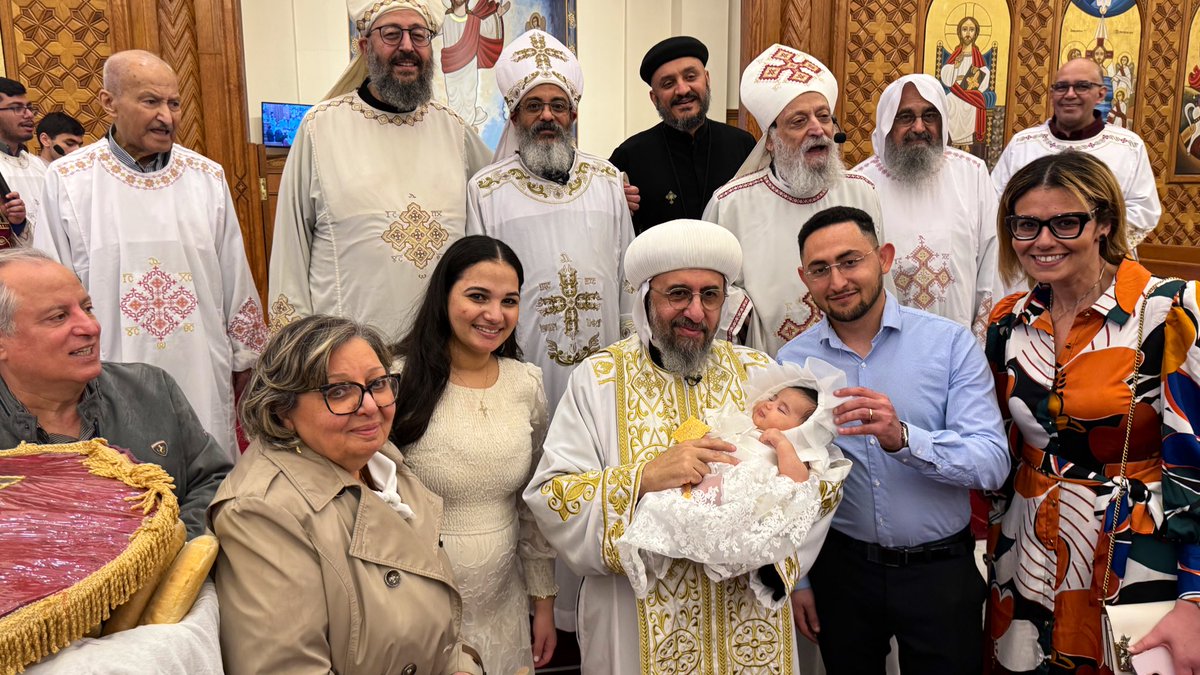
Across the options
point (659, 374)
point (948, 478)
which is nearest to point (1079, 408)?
point (948, 478)

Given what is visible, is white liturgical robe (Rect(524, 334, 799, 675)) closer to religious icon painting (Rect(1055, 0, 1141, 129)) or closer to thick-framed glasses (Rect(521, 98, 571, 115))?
thick-framed glasses (Rect(521, 98, 571, 115))

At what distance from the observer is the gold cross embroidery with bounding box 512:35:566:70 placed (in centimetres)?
387

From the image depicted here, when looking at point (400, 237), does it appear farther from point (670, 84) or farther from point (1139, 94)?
point (1139, 94)

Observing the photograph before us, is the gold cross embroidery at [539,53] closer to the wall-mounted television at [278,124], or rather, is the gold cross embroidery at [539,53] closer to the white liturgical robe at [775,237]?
the white liturgical robe at [775,237]

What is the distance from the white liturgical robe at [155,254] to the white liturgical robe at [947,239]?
327 cm

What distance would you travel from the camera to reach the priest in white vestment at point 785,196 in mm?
3783

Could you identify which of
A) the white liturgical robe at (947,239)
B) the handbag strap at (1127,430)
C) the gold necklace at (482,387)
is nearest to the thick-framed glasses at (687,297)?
the gold necklace at (482,387)

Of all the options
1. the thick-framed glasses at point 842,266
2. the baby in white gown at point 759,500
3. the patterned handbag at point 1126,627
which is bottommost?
the patterned handbag at point 1126,627

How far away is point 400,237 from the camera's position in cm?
379

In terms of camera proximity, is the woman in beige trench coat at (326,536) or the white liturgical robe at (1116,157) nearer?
the woman in beige trench coat at (326,536)

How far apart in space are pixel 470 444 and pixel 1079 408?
5.95 ft

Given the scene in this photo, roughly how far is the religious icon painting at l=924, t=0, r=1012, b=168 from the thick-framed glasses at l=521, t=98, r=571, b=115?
5.49 m

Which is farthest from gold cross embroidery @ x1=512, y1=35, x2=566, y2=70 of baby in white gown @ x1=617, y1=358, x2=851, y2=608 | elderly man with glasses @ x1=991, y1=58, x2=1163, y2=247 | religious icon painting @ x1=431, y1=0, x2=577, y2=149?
religious icon painting @ x1=431, y1=0, x2=577, y2=149

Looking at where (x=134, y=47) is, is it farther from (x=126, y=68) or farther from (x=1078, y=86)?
(x=1078, y=86)
